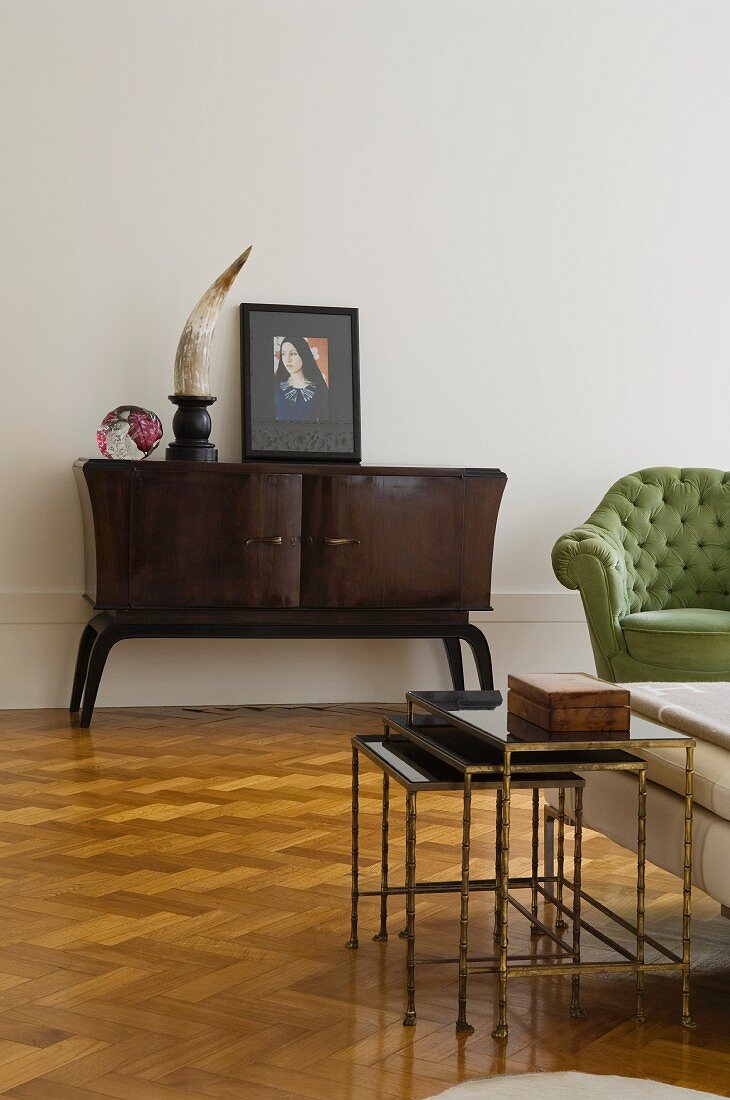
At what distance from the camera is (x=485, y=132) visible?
6.18 metres

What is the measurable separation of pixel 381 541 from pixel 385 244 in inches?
59.1

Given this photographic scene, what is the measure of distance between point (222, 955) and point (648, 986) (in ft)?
A: 2.88

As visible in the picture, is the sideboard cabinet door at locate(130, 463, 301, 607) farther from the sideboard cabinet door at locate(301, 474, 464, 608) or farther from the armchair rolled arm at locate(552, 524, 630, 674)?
the armchair rolled arm at locate(552, 524, 630, 674)

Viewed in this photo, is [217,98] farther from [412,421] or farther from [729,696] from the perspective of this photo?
[729,696]

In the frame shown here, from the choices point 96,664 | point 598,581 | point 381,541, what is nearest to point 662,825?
A: point 598,581

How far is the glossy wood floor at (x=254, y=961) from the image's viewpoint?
7.31ft

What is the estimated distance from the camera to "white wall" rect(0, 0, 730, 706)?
18.7 feet

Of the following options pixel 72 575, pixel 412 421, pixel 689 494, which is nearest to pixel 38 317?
pixel 72 575

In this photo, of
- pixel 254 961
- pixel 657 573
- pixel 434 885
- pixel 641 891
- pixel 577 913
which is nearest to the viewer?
pixel 641 891

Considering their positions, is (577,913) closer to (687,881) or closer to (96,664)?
(687,881)

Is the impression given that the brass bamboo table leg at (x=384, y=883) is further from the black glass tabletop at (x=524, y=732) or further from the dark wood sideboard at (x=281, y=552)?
the dark wood sideboard at (x=281, y=552)

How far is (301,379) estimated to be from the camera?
585 cm

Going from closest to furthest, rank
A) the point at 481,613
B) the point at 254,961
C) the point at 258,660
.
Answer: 1. the point at 254,961
2. the point at 258,660
3. the point at 481,613

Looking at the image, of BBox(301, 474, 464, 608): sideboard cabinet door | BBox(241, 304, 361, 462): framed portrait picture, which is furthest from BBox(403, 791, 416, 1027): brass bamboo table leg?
BBox(241, 304, 361, 462): framed portrait picture
